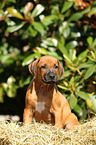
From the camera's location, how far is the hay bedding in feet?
5.38

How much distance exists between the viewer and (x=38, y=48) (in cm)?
278

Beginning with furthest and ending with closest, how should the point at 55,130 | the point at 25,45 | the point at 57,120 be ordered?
the point at 25,45, the point at 57,120, the point at 55,130

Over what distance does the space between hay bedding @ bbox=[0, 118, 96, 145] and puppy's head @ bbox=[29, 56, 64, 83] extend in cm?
36

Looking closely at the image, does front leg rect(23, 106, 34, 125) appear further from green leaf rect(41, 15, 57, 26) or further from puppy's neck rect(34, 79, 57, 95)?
green leaf rect(41, 15, 57, 26)

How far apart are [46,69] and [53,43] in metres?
1.13

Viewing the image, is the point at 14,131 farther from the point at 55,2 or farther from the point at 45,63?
the point at 55,2

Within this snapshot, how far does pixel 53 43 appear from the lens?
2826mm

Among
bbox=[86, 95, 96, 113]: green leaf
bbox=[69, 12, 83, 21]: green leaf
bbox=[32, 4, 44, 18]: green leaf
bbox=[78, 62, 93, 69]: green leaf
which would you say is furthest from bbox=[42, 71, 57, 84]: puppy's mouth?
bbox=[69, 12, 83, 21]: green leaf

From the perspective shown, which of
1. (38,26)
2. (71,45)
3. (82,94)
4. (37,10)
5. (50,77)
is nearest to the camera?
(50,77)

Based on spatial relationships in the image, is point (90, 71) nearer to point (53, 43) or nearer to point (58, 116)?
point (53, 43)

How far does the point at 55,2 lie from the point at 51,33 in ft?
1.31

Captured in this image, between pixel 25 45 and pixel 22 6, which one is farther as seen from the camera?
pixel 25 45

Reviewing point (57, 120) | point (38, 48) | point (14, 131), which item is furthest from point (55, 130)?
point (38, 48)

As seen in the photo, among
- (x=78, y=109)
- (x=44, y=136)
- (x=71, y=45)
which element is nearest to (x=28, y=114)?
(x=44, y=136)
